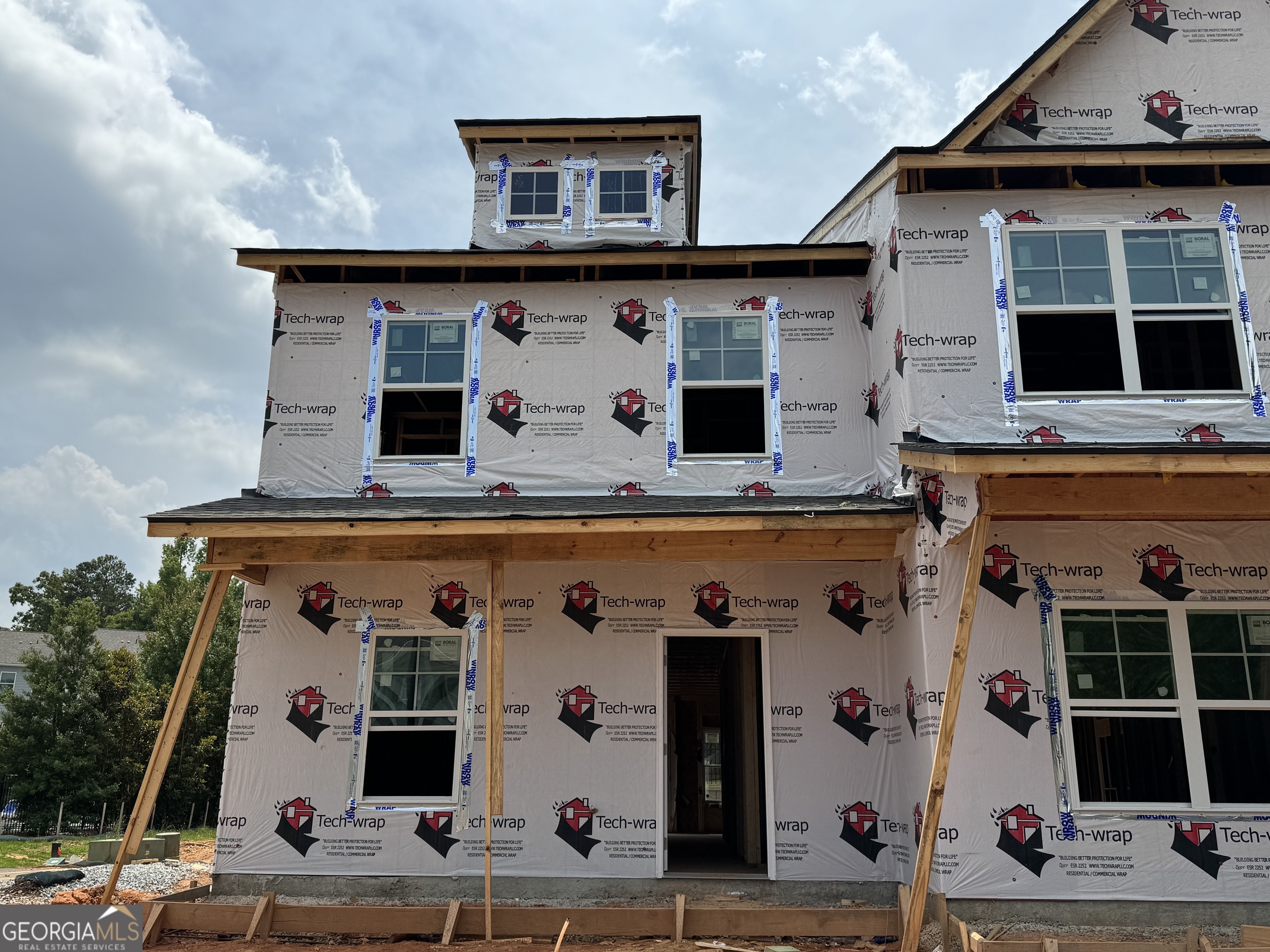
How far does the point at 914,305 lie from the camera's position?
880 cm

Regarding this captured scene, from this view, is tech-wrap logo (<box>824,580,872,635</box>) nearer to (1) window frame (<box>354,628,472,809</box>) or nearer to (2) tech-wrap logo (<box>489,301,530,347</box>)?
(1) window frame (<box>354,628,472,809</box>)

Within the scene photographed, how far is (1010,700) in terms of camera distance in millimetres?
7852

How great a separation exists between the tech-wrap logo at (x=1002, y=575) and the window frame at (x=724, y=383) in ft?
8.33

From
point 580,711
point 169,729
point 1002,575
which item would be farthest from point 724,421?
→ point 169,729

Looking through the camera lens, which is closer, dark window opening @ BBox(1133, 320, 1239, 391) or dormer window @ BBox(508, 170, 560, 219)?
dark window opening @ BBox(1133, 320, 1239, 391)

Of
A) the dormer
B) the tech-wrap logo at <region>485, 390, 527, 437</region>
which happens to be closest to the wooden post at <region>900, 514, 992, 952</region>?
the tech-wrap logo at <region>485, 390, 527, 437</region>

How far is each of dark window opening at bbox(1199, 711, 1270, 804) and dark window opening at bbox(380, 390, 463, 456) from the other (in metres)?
7.63

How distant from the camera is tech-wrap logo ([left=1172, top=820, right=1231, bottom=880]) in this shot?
24.6ft

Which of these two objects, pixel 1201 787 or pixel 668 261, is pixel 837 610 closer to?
pixel 1201 787

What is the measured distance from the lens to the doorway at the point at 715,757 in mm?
10117

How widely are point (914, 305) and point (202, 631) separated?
7162 millimetres

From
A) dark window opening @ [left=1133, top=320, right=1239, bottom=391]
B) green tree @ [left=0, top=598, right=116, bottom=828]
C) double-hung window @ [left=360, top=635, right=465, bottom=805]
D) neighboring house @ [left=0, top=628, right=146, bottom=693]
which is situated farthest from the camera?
neighboring house @ [left=0, top=628, right=146, bottom=693]

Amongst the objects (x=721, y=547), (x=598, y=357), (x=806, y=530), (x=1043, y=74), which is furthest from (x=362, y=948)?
(x=1043, y=74)

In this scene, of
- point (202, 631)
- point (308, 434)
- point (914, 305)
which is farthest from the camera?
point (308, 434)
